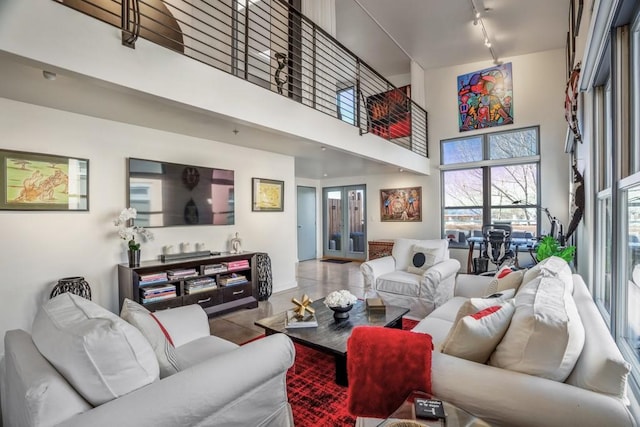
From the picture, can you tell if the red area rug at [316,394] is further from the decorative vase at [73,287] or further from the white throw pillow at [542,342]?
the decorative vase at [73,287]

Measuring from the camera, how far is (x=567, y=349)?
46.6 inches

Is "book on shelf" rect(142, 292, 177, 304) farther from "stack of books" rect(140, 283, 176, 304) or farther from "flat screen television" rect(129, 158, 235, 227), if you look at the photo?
"flat screen television" rect(129, 158, 235, 227)

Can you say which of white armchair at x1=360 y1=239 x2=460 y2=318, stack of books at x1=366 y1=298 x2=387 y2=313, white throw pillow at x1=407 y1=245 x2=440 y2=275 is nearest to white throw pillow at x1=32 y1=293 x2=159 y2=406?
stack of books at x1=366 y1=298 x2=387 y2=313

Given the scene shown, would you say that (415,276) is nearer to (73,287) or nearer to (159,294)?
(159,294)

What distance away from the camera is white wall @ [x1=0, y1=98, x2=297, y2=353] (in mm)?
2783

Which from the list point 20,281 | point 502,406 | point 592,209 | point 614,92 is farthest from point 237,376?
point 592,209

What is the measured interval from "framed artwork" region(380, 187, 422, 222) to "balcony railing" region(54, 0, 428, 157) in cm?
99

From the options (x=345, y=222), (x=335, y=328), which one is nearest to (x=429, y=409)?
(x=335, y=328)

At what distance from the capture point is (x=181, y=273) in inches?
142

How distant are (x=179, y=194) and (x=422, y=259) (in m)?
3.29

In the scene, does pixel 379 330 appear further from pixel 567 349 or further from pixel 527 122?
pixel 527 122

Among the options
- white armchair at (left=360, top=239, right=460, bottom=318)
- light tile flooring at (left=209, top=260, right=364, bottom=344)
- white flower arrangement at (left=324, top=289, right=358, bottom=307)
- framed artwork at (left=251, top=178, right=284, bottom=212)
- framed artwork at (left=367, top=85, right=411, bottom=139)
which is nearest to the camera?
white flower arrangement at (left=324, top=289, right=358, bottom=307)

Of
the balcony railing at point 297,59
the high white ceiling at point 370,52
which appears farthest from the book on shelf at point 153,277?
the balcony railing at point 297,59

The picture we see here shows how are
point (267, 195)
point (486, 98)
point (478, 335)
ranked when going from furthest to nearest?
point (486, 98) < point (267, 195) < point (478, 335)
